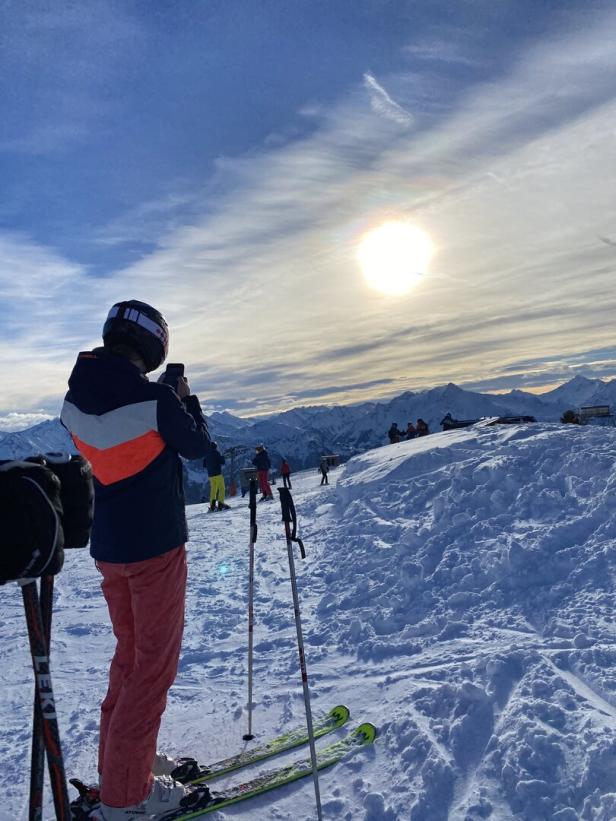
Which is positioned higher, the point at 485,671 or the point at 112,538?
the point at 112,538

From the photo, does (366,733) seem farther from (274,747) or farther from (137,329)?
(137,329)

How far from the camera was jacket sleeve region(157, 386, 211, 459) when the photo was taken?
120 inches

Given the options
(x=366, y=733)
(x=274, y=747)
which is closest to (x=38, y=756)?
(x=274, y=747)

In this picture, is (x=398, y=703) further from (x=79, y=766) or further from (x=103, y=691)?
(x=103, y=691)

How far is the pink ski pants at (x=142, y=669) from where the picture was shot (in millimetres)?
3053

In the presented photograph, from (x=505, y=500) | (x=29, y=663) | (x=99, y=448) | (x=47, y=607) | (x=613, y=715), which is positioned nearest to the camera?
(x=47, y=607)

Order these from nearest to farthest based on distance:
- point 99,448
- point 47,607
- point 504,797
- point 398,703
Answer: point 47,607 < point 99,448 < point 504,797 < point 398,703

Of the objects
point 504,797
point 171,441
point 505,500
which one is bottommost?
point 504,797

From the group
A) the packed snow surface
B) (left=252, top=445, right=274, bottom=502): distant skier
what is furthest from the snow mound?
(left=252, top=445, right=274, bottom=502): distant skier

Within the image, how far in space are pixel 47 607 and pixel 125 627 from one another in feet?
3.20

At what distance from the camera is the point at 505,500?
8.84 m

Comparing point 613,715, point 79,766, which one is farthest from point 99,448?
point 613,715

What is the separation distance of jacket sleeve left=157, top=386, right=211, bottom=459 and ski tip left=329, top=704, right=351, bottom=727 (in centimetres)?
258

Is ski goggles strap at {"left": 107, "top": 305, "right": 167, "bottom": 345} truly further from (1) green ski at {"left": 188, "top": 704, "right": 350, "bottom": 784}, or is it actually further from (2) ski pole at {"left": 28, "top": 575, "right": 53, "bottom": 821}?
(1) green ski at {"left": 188, "top": 704, "right": 350, "bottom": 784}
